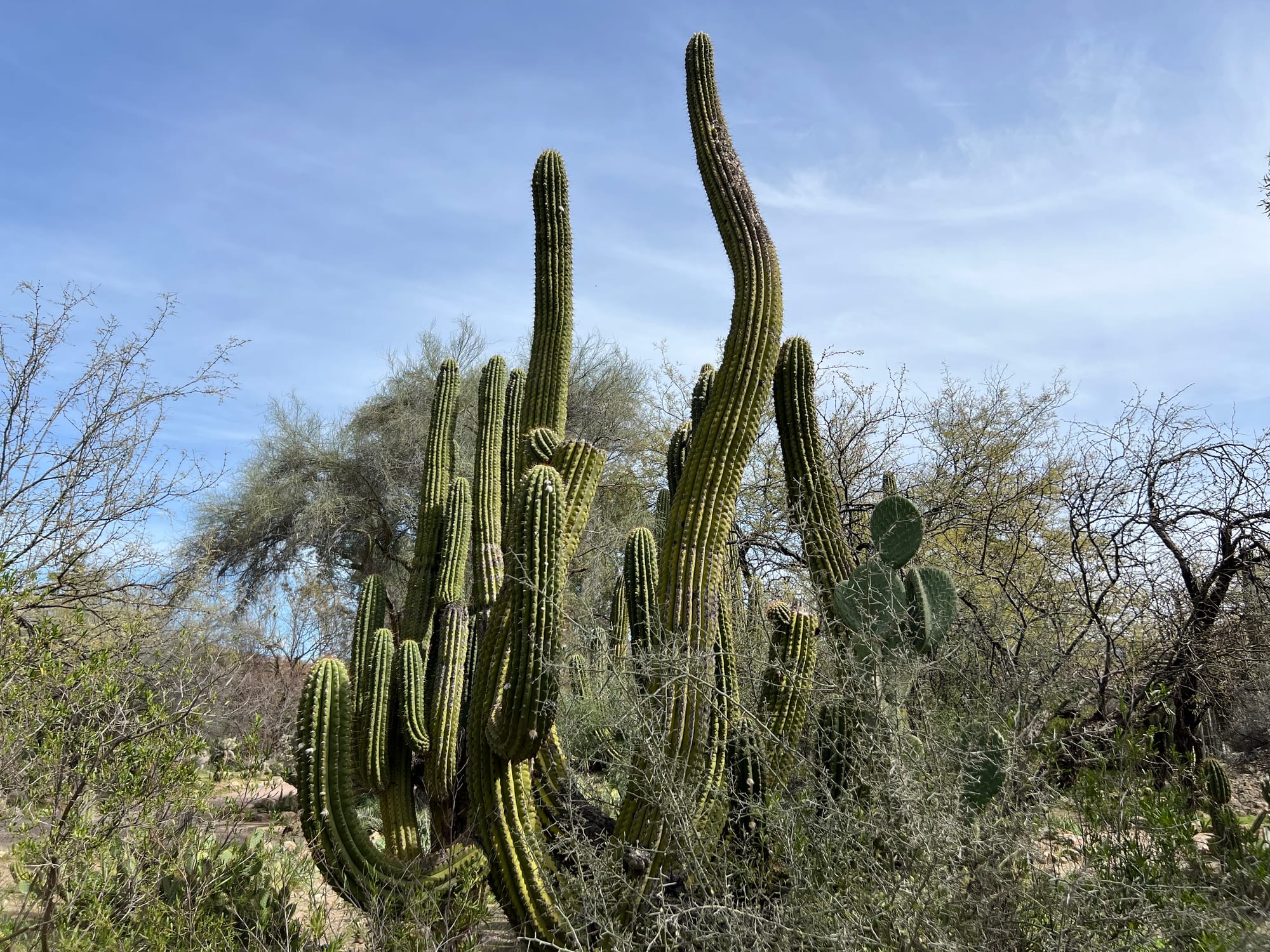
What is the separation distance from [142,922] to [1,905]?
1758mm

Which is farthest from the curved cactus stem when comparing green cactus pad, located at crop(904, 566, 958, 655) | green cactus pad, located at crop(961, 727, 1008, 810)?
green cactus pad, located at crop(961, 727, 1008, 810)

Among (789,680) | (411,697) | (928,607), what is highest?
(928,607)

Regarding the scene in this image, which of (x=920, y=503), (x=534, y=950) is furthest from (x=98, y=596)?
(x=920, y=503)

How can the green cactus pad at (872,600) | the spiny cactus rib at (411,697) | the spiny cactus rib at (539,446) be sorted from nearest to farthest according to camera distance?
the green cactus pad at (872,600)
the spiny cactus rib at (539,446)
the spiny cactus rib at (411,697)

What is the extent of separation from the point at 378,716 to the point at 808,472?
2.90m

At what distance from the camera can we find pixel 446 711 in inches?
219

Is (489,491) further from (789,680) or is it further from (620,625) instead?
(789,680)

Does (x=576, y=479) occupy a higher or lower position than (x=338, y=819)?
higher

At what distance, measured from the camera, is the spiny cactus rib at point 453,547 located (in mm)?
6945

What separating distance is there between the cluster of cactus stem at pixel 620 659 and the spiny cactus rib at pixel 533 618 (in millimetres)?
10

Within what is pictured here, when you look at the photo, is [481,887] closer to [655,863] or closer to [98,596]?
[655,863]

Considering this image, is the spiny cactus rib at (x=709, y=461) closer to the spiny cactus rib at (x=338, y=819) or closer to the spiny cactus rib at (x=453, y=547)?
the spiny cactus rib at (x=338, y=819)

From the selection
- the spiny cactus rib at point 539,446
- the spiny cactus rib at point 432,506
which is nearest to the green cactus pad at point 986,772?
the spiny cactus rib at point 539,446

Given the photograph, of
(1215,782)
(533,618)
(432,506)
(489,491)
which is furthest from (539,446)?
(1215,782)
